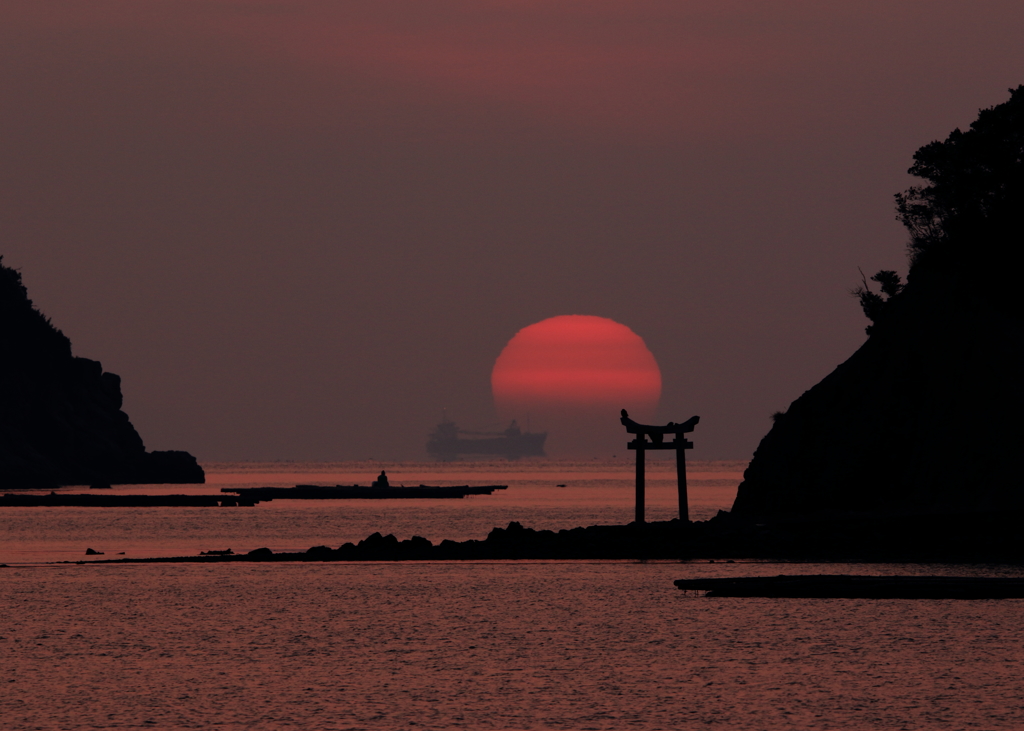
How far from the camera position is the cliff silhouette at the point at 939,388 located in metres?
62.5

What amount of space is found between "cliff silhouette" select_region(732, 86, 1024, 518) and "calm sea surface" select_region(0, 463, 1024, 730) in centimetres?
722

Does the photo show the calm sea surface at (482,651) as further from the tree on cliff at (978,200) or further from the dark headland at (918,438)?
the tree on cliff at (978,200)

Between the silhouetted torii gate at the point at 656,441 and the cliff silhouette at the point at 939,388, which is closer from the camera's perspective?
the cliff silhouette at the point at 939,388

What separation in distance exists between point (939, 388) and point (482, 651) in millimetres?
35172

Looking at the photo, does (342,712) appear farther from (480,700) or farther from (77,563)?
(77,563)

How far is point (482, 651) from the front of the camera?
38.6 metres

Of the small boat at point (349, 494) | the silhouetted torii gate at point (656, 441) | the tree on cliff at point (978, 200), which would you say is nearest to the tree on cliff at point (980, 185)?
the tree on cliff at point (978, 200)

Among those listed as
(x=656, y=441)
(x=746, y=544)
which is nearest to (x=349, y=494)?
(x=656, y=441)

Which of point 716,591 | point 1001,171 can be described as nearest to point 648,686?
point 716,591

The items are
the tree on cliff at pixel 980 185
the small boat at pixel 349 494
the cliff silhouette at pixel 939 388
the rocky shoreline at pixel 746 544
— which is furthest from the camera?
the small boat at pixel 349 494

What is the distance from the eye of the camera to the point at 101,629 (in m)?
43.2

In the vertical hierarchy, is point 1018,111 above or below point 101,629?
above

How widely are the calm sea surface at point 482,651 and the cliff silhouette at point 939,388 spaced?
23.7 feet

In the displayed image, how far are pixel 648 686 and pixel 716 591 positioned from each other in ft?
43.1
